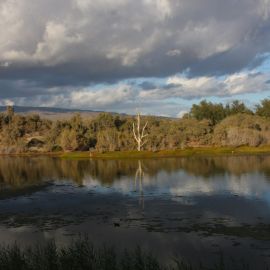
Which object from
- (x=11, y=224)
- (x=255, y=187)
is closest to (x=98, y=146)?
(x=255, y=187)

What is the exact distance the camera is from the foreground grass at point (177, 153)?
124 meters

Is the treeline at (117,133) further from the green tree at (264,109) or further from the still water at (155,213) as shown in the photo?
the still water at (155,213)

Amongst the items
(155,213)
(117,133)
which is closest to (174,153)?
(117,133)

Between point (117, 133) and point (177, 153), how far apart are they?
910 inches

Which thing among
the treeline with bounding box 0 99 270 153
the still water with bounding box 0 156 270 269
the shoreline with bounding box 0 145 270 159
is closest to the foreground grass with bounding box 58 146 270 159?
the shoreline with bounding box 0 145 270 159

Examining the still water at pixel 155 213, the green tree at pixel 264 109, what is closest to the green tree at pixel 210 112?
the green tree at pixel 264 109

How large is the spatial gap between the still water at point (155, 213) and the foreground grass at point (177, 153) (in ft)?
161

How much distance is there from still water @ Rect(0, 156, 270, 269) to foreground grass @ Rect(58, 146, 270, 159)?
49.1 meters

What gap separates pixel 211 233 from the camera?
116 ft

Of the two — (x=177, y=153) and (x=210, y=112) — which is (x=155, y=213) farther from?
(x=210, y=112)

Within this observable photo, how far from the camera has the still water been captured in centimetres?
3259

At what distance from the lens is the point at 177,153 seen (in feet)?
419

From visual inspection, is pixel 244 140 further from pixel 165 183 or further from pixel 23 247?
pixel 23 247

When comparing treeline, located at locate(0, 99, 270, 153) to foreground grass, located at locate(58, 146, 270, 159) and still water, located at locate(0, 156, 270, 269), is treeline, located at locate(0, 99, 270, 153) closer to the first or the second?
foreground grass, located at locate(58, 146, 270, 159)
